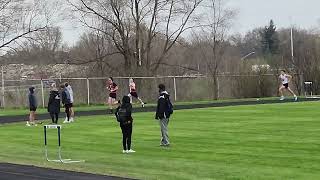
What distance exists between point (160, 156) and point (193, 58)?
52961mm

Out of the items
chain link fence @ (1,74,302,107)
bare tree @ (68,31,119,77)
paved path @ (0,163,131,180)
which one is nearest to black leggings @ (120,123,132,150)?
paved path @ (0,163,131,180)

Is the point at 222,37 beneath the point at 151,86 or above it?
above

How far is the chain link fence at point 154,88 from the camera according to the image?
47.2 m

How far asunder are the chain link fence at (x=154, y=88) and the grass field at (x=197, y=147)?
63.3 feet

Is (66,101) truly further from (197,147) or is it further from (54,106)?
(197,147)

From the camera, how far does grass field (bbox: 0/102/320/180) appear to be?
13.8 metres

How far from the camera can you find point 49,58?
62500 mm

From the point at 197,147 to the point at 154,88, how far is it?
34.0 meters

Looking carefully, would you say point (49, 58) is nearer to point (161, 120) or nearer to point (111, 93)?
point (111, 93)

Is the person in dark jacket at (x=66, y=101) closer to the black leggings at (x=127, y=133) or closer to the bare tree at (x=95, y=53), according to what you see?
the black leggings at (x=127, y=133)

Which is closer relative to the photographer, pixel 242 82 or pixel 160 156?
pixel 160 156

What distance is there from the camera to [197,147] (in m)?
18.0

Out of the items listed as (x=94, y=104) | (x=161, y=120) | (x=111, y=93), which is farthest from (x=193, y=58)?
(x=161, y=120)

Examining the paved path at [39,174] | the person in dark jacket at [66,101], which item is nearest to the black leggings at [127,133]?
the paved path at [39,174]
